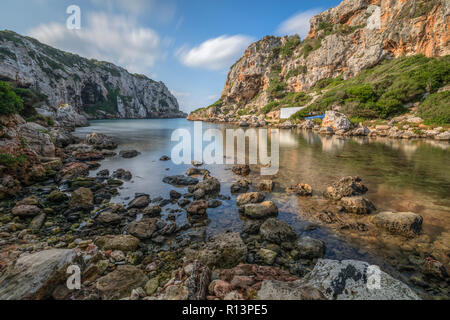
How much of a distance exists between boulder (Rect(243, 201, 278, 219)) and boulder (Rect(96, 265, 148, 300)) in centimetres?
502

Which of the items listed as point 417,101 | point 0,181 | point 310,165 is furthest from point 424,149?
point 0,181

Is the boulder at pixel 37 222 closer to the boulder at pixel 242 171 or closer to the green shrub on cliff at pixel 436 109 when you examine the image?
the boulder at pixel 242 171

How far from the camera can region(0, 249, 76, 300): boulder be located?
3584 millimetres

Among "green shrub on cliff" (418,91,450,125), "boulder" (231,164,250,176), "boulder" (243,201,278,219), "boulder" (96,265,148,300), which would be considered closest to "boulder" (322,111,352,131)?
"green shrub on cliff" (418,91,450,125)

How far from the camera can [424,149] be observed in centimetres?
2330

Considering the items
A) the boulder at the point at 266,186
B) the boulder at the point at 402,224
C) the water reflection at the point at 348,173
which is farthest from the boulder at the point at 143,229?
the boulder at the point at 402,224

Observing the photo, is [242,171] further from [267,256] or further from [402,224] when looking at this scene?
[402,224]

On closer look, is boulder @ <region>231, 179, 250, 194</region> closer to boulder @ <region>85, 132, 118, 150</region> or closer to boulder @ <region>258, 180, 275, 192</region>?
boulder @ <region>258, 180, 275, 192</region>

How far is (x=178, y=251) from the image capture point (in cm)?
630

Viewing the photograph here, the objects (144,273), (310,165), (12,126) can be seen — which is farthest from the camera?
(310,165)

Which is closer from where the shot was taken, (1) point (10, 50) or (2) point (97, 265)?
(2) point (97, 265)

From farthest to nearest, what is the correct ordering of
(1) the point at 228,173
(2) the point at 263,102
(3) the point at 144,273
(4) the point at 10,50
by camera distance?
1. (2) the point at 263,102
2. (4) the point at 10,50
3. (1) the point at 228,173
4. (3) the point at 144,273
